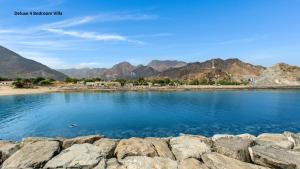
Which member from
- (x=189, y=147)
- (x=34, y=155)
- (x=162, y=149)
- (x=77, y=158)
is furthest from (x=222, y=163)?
(x=34, y=155)

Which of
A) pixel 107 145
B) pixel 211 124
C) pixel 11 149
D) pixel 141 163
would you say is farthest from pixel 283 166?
pixel 211 124

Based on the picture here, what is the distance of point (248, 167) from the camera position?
940 centimetres

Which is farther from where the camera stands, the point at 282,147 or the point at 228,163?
the point at 282,147

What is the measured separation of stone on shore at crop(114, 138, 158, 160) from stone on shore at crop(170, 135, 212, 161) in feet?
3.99

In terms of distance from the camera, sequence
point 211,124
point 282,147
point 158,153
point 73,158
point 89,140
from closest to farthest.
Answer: point 73,158 → point 158,153 → point 282,147 → point 89,140 → point 211,124

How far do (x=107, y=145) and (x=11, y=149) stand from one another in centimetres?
491

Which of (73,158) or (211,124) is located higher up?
(73,158)

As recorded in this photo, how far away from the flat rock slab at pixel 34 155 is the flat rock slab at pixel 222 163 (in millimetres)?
7196

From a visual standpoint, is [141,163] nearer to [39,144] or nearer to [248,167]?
[248,167]

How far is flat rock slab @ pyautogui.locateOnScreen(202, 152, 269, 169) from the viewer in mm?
9438

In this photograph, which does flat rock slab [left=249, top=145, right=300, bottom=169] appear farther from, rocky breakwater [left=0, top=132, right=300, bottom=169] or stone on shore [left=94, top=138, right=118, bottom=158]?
stone on shore [left=94, top=138, right=118, bottom=158]

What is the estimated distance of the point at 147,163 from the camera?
989cm

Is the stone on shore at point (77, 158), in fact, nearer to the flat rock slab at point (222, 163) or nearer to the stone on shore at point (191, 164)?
the stone on shore at point (191, 164)

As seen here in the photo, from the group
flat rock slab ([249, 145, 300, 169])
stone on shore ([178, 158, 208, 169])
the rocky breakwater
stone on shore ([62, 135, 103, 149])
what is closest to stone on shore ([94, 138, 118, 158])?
the rocky breakwater
